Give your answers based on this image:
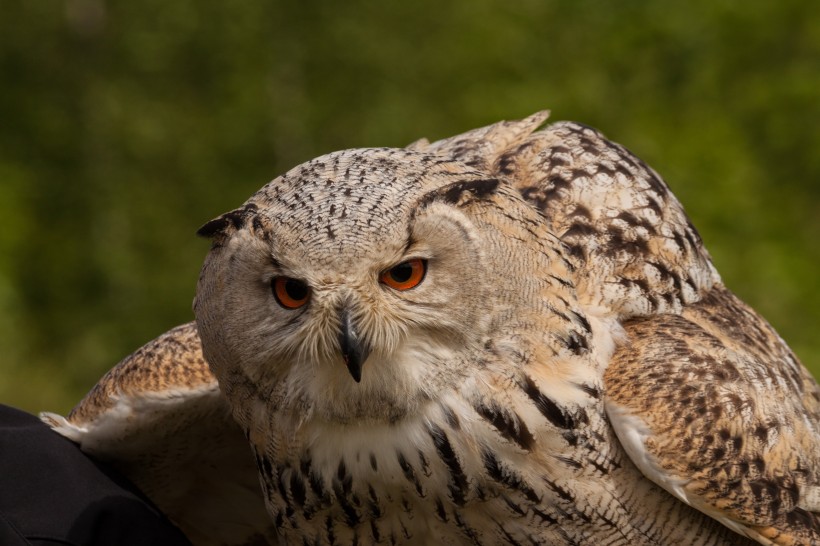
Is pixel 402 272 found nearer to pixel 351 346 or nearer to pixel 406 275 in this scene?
pixel 406 275

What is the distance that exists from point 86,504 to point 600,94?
6330mm

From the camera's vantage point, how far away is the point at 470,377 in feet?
6.61

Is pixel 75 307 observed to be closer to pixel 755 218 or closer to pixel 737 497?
pixel 755 218

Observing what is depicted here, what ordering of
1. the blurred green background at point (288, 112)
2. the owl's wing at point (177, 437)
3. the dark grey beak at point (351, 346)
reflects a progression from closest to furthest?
the dark grey beak at point (351, 346) → the owl's wing at point (177, 437) → the blurred green background at point (288, 112)

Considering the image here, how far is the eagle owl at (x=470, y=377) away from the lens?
1941 mm

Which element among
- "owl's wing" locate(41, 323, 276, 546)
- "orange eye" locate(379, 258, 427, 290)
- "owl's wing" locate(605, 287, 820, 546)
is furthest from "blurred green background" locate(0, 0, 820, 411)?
"orange eye" locate(379, 258, 427, 290)

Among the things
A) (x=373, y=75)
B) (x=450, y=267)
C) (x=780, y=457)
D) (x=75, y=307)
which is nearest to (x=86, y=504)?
(x=450, y=267)

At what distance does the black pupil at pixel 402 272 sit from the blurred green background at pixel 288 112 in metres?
5.53

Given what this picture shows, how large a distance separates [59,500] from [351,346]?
70 centimetres

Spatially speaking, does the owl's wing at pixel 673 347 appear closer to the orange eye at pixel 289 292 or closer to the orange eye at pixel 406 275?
the orange eye at pixel 406 275

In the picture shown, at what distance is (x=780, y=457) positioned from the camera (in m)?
2.20

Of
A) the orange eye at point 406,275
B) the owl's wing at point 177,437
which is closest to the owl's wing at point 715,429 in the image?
the orange eye at point 406,275

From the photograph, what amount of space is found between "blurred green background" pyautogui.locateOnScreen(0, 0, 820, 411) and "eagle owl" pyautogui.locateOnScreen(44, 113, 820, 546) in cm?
533

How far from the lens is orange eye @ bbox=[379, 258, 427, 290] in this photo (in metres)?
1.94
